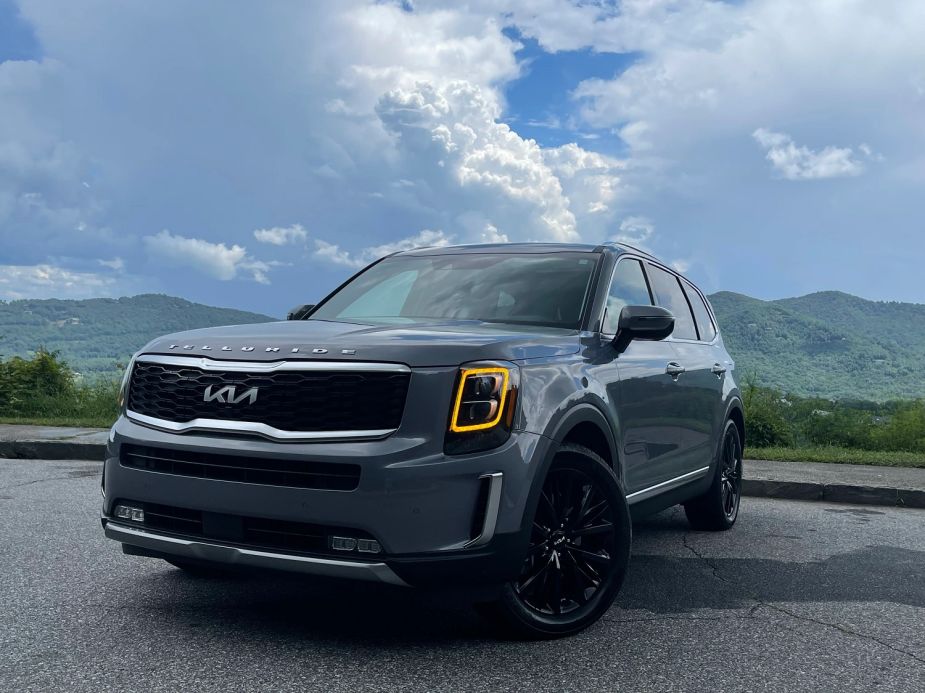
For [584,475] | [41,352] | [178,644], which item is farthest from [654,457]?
[41,352]

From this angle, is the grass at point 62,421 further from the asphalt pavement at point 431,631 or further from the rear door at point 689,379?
the rear door at point 689,379

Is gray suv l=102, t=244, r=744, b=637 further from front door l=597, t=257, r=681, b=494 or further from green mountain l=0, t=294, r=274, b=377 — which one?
green mountain l=0, t=294, r=274, b=377

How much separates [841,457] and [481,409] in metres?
9.44

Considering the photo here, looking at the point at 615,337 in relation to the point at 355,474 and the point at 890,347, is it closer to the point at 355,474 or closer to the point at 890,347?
the point at 355,474

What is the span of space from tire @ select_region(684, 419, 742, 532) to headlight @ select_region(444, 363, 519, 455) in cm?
346

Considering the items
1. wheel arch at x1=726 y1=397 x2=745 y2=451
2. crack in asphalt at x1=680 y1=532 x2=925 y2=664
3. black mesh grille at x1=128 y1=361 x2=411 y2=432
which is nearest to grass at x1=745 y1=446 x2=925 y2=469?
wheel arch at x1=726 y1=397 x2=745 y2=451

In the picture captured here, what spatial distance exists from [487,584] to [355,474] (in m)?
0.70

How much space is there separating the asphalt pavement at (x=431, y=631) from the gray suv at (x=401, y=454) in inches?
8.6

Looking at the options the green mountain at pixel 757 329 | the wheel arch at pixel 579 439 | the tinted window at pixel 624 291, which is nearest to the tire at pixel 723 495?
the tinted window at pixel 624 291

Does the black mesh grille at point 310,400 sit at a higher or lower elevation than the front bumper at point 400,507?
higher

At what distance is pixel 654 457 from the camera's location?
540 cm

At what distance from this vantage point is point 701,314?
7340 millimetres

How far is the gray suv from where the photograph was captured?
366 centimetres

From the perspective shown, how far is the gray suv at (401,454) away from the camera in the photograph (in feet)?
12.0
